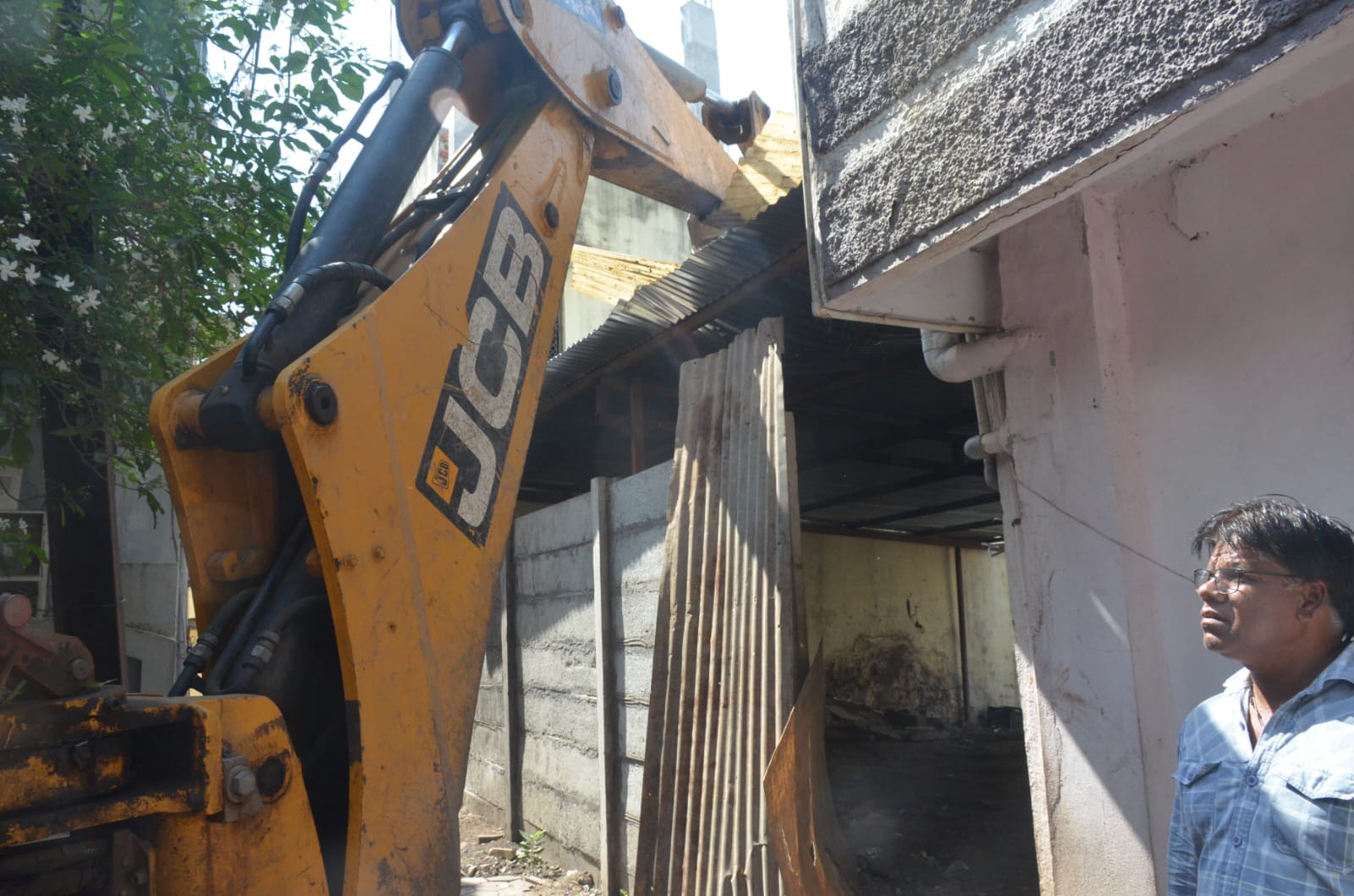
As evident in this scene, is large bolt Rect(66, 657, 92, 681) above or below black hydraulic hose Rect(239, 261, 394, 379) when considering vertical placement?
below

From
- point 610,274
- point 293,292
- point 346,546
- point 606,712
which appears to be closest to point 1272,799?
point 346,546

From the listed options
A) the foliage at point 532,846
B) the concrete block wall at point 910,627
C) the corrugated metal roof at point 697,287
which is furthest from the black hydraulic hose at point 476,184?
the concrete block wall at point 910,627

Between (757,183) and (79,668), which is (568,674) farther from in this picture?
(79,668)

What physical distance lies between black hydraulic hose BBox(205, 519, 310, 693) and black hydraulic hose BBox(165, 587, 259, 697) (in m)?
0.02

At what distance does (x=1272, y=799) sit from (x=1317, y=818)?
0.09m

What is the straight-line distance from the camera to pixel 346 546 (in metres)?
1.92

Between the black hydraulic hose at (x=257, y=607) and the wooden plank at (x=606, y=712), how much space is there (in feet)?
10.0

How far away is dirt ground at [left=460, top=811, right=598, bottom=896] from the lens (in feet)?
17.5

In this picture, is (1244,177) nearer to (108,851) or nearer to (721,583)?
(721,583)

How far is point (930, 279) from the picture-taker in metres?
2.91

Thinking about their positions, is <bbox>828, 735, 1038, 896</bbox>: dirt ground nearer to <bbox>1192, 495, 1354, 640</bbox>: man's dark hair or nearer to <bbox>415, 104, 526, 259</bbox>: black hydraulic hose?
<bbox>1192, 495, 1354, 640</bbox>: man's dark hair

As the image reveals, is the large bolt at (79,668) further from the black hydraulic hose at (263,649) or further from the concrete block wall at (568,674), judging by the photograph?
the concrete block wall at (568,674)

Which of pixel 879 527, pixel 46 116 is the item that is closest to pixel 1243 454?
pixel 46 116

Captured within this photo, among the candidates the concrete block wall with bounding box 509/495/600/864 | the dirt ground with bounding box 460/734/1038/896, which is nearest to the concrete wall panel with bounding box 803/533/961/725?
the dirt ground with bounding box 460/734/1038/896
